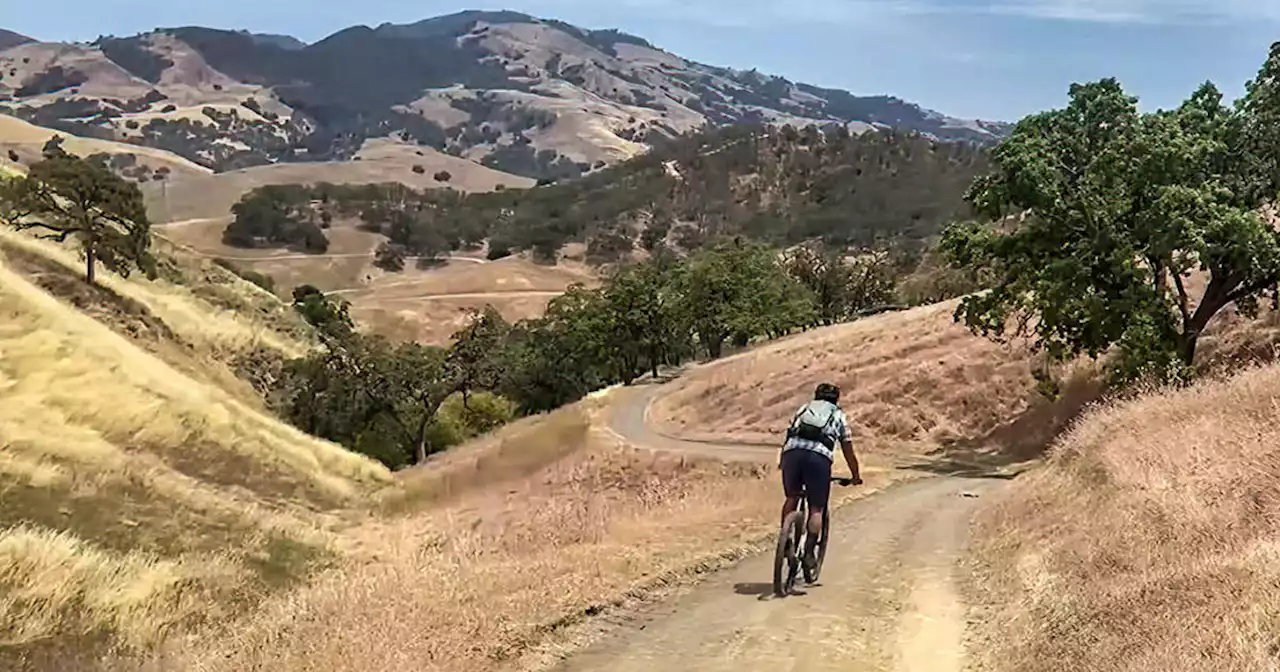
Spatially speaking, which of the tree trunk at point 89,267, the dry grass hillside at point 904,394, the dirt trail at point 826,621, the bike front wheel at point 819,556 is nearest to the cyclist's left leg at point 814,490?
the bike front wheel at point 819,556

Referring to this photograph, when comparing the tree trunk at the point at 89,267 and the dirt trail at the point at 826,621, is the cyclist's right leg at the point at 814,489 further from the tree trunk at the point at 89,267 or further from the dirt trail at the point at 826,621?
the tree trunk at the point at 89,267

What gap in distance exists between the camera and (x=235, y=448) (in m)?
30.3

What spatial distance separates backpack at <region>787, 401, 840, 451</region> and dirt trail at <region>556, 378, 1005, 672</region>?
4.94 feet

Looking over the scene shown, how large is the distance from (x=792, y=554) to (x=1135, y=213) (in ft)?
63.8

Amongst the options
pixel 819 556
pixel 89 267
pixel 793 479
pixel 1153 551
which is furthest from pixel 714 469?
pixel 89 267

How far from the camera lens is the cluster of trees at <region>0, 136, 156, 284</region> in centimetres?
4762

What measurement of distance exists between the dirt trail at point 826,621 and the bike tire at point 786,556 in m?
0.15

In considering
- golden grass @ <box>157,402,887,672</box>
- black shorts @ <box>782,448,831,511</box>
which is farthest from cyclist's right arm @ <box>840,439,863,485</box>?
golden grass @ <box>157,402,887,672</box>

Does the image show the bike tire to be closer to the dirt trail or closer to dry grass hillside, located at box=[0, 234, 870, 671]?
the dirt trail

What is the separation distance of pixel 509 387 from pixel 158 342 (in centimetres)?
3334

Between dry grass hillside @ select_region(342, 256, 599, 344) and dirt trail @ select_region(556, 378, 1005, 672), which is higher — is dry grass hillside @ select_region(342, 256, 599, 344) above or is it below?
below

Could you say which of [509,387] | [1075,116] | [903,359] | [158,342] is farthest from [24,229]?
[1075,116]

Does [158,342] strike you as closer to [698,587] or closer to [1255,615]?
[698,587]

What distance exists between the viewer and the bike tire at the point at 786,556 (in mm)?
10125
